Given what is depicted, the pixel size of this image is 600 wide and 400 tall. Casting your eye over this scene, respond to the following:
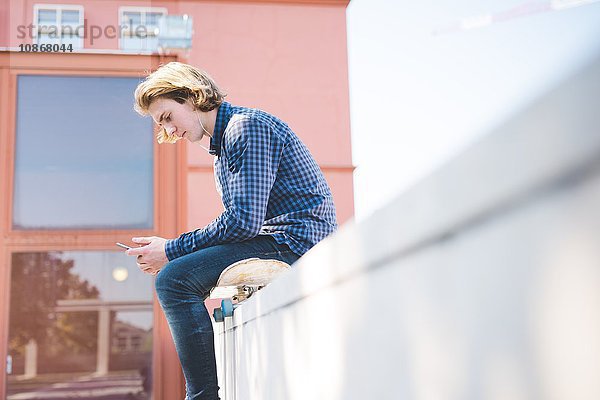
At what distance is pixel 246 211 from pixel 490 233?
1252 mm

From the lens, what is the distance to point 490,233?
0.39 meters

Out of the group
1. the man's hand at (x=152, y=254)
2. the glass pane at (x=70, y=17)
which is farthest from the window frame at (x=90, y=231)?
the man's hand at (x=152, y=254)

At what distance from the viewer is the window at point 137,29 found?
4281 mm

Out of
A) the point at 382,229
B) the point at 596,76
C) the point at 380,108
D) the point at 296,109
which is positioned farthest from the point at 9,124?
the point at 596,76

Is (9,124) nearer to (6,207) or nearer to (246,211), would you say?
(6,207)

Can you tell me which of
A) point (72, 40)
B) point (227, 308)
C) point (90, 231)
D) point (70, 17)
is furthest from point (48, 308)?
point (227, 308)

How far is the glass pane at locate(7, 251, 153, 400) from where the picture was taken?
3.90 metres

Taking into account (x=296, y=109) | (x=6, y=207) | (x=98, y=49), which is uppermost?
(x=98, y=49)

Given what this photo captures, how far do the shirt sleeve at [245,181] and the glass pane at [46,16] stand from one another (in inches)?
116

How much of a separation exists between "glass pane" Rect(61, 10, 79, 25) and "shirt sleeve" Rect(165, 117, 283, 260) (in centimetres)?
→ 288

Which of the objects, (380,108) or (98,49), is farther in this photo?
(380,108)

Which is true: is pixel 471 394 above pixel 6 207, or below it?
below

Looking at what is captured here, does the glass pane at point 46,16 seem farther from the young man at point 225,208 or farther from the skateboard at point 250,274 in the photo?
the skateboard at point 250,274

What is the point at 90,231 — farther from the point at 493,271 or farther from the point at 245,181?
the point at 493,271
